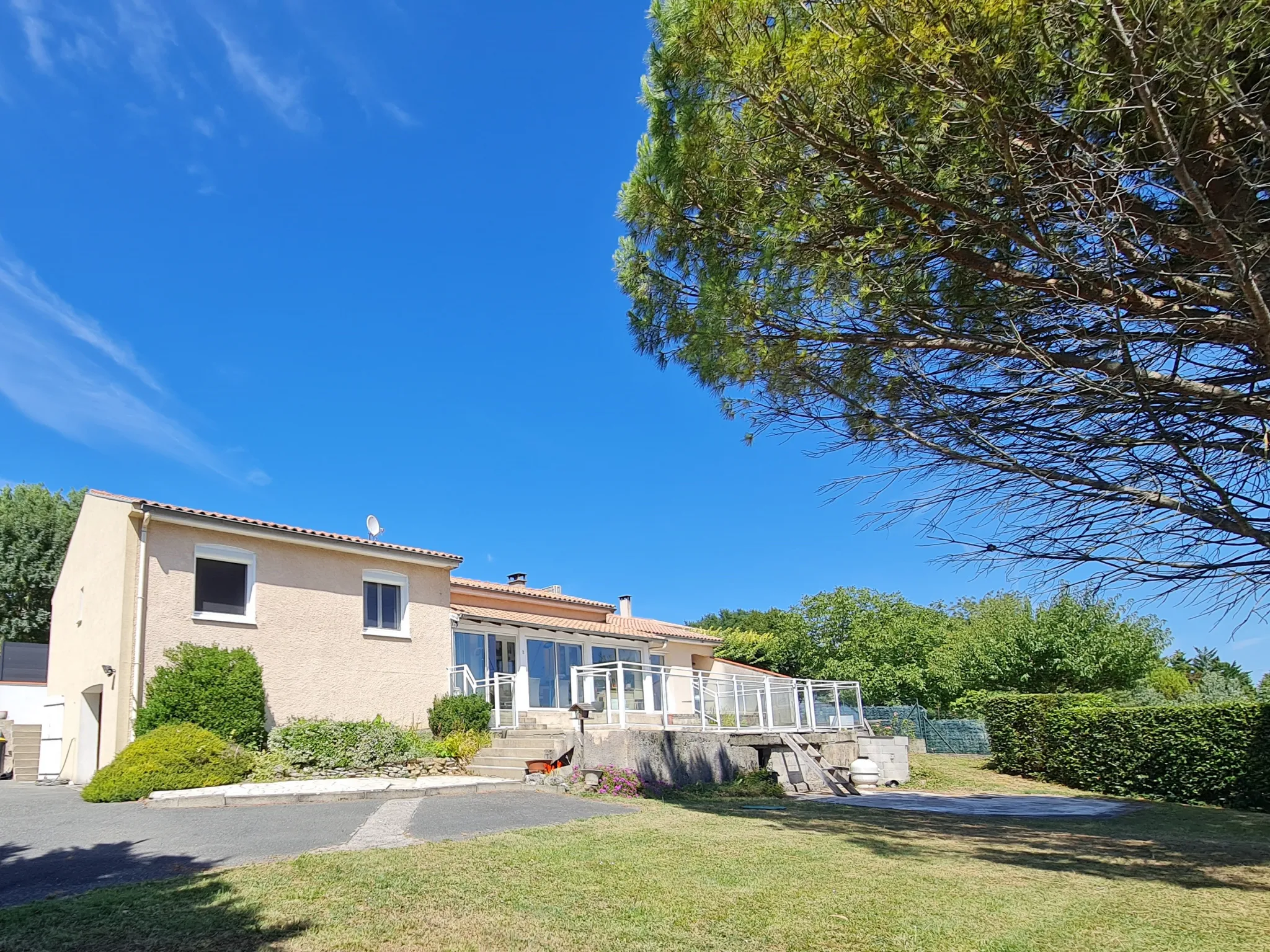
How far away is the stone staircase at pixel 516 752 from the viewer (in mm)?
15391

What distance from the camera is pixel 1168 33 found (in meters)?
5.53

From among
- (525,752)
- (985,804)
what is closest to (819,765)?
(985,804)

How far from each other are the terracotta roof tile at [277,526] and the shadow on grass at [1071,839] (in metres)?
8.36

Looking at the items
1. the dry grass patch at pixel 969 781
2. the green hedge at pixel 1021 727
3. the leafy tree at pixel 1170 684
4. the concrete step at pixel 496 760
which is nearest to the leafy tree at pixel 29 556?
the concrete step at pixel 496 760

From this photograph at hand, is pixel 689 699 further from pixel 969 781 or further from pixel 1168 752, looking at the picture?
pixel 1168 752

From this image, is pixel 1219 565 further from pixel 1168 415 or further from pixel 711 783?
pixel 711 783

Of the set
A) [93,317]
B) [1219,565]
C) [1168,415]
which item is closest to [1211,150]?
[1168,415]

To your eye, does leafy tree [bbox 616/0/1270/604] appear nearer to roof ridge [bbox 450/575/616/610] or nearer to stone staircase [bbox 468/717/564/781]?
stone staircase [bbox 468/717/564/781]

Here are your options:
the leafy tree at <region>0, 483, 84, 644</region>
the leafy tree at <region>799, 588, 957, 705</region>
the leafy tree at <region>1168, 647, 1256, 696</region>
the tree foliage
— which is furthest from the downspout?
the leafy tree at <region>1168, 647, 1256, 696</region>

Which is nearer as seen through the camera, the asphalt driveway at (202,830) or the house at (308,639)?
the asphalt driveway at (202,830)

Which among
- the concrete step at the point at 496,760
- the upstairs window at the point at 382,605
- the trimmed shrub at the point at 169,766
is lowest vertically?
the concrete step at the point at 496,760

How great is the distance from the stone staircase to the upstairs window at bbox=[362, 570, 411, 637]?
3394 mm

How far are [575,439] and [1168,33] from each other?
30.0m

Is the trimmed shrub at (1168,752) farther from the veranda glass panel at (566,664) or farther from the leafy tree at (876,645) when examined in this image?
the leafy tree at (876,645)
